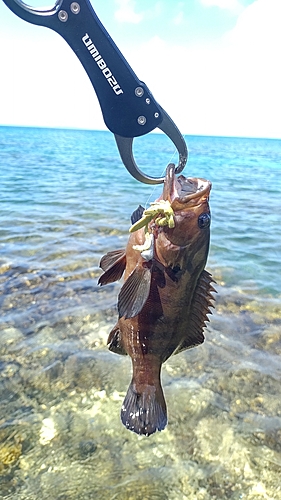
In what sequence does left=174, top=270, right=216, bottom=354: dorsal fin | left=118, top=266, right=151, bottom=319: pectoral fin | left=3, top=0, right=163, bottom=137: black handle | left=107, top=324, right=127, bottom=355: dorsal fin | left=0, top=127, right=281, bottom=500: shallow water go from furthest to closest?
left=0, top=127, right=281, bottom=500: shallow water, left=107, top=324, right=127, bottom=355: dorsal fin, left=174, top=270, right=216, bottom=354: dorsal fin, left=3, top=0, right=163, bottom=137: black handle, left=118, top=266, right=151, bottom=319: pectoral fin

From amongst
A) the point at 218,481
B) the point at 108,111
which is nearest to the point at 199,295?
the point at 108,111

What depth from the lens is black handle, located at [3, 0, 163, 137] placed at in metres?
2.83

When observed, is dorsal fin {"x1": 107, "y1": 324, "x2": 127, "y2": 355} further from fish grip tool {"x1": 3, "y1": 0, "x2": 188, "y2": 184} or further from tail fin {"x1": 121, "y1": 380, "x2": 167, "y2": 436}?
fish grip tool {"x1": 3, "y1": 0, "x2": 188, "y2": 184}

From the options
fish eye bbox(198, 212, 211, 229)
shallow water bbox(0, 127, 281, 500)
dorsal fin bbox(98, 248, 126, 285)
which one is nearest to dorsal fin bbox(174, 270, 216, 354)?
fish eye bbox(198, 212, 211, 229)

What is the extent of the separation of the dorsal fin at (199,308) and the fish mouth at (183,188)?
0.54 metres

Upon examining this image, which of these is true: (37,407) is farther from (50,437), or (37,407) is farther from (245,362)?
(245,362)

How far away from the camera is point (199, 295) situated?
9.95 feet

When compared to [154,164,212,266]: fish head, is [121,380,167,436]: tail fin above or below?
below

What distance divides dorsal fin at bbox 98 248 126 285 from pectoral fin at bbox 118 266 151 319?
0.99 ft

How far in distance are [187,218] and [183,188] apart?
0.67 ft

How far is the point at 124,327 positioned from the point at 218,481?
2.44 m

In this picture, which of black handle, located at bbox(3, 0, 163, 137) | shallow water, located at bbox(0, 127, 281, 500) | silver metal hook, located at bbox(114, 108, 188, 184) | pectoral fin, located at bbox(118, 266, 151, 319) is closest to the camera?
pectoral fin, located at bbox(118, 266, 151, 319)

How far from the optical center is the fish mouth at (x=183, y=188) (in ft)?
9.11

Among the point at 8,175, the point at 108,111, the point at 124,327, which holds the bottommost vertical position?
the point at 8,175
